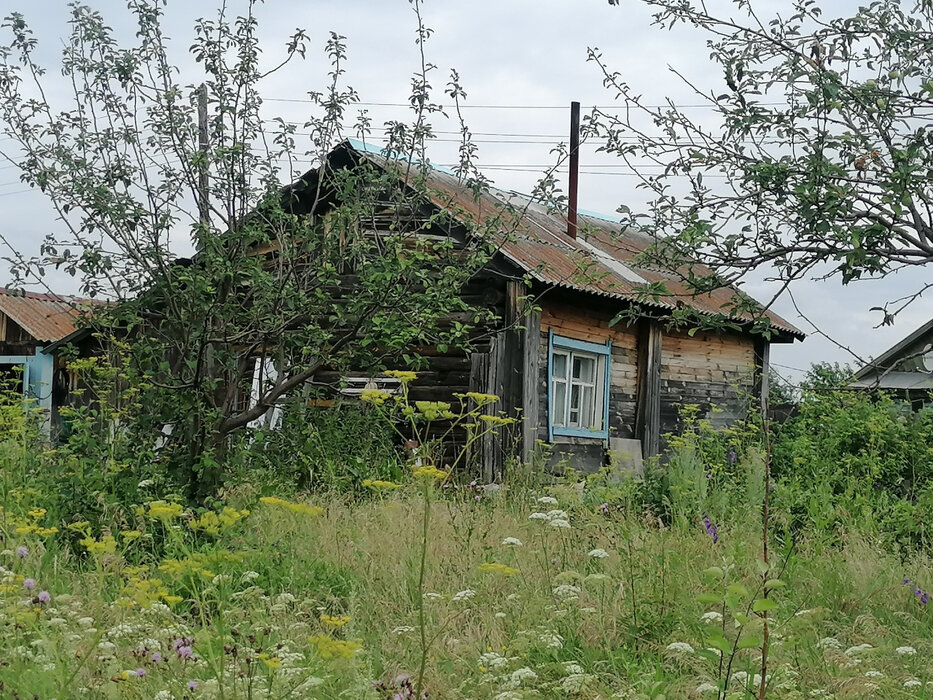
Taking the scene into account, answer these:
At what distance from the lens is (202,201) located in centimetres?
674

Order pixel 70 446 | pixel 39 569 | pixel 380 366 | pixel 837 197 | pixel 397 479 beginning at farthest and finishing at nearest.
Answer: pixel 397 479
pixel 380 366
pixel 70 446
pixel 39 569
pixel 837 197

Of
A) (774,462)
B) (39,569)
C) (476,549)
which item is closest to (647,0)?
(476,549)

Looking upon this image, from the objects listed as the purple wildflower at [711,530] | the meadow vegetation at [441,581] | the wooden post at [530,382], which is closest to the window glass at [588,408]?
the wooden post at [530,382]

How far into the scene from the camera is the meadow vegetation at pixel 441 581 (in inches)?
133

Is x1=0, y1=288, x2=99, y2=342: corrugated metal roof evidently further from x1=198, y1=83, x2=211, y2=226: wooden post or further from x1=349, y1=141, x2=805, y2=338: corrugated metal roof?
x1=198, y1=83, x2=211, y2=226: wooden post

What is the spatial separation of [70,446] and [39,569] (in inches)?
61.9

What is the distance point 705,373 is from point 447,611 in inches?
446

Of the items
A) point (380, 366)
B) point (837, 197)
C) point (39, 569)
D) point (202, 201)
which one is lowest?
point (39, 569)

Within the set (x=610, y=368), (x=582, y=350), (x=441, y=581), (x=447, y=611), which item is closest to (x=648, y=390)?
(x=610, y=368)

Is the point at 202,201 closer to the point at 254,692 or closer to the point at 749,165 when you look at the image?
the point at 749,165

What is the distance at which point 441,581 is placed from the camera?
503cm

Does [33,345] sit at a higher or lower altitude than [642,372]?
higher

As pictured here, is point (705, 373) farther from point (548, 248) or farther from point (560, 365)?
point (548, 248)

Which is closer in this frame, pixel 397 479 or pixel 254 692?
pixel 254 692
